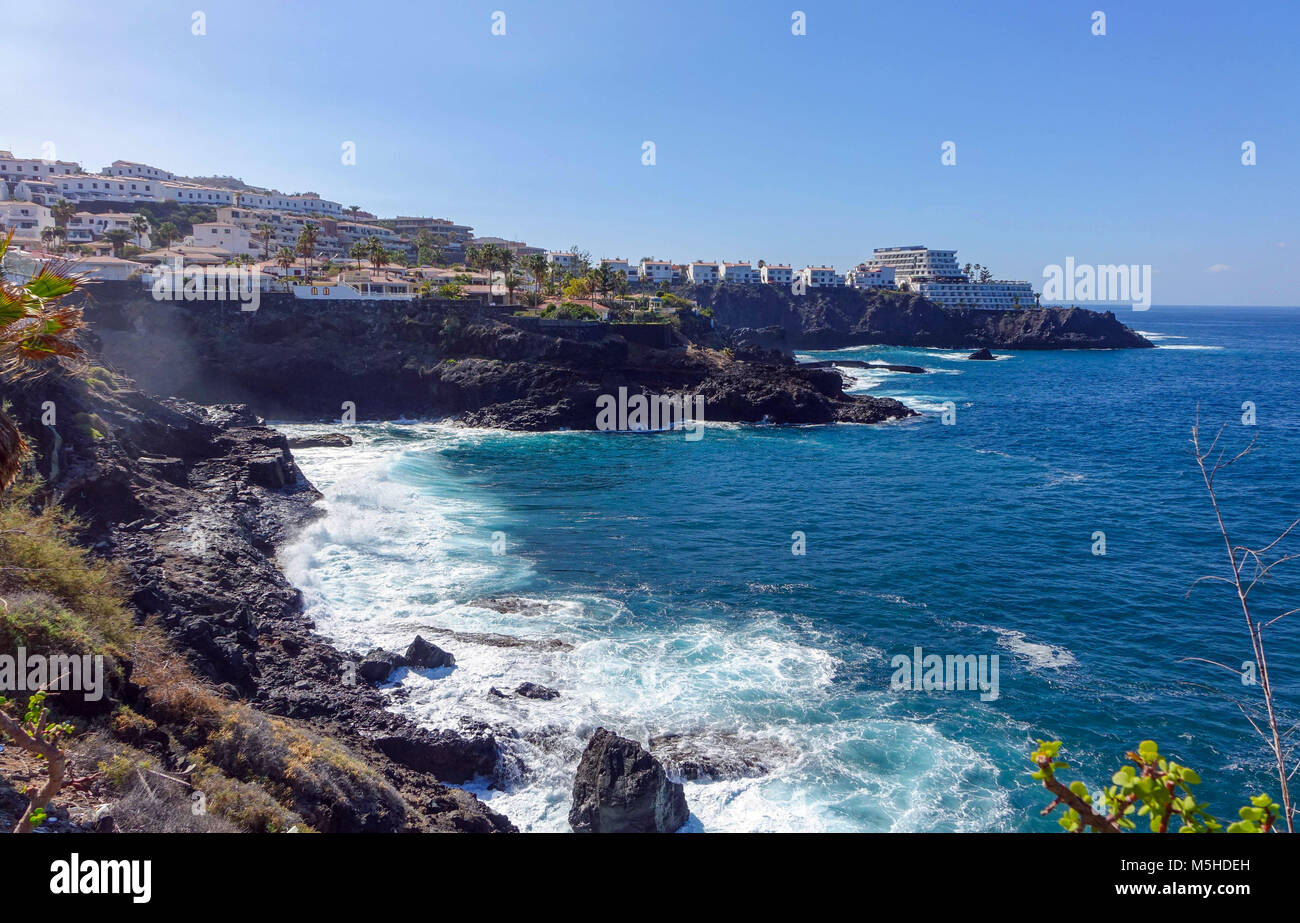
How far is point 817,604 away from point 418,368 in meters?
52.8

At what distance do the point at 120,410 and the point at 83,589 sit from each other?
22.2 metres

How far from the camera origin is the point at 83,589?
16.0 meters

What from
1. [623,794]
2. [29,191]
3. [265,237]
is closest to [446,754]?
[623,794]

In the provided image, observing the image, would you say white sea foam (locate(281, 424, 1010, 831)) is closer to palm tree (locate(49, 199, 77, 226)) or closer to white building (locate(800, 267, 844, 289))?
palm tree (locate(49, 199, 77, 226))

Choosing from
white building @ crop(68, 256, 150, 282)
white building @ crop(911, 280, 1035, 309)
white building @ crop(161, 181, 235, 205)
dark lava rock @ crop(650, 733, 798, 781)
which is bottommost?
dark lava rock @ crop(650, 733, 798, 781)

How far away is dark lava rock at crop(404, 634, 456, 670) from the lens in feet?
69.7

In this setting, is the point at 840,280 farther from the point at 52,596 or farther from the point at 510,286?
the point at 52,596

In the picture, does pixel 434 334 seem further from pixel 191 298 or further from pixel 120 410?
pixel 120 410

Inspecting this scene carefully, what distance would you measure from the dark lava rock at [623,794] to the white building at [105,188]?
13800cm

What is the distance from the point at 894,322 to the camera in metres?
162

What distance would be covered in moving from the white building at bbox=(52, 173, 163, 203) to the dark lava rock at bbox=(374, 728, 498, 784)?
5286 inches

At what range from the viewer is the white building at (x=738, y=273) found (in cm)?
19112

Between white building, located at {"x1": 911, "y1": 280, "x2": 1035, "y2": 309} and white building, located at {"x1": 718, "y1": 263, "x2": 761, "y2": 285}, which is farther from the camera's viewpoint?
white building, located at {"x1": 718, "y1": 263, "x2": 761, "y2": 285}

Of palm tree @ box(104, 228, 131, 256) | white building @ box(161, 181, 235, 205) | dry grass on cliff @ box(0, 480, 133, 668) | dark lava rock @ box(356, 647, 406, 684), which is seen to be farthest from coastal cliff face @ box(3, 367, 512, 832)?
white building @ box(161, 181, 235, 205)
